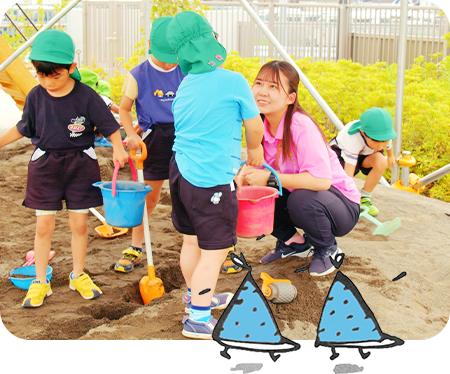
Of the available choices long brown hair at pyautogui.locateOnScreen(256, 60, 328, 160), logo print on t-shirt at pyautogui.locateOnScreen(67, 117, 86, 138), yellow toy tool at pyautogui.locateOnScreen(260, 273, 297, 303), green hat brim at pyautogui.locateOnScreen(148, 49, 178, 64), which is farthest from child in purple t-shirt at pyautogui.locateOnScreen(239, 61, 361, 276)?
logo print on t-shirt at pyautogui.locateOnScreen(67, 117, 86, 138)

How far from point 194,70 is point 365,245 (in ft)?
5.81

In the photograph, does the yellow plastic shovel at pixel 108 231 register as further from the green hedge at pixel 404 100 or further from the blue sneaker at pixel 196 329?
the green hedge at pixel 404 100

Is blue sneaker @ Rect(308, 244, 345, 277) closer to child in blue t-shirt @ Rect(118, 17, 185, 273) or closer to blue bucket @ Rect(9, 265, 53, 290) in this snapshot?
child in blue t-shirt @ Rect(118, 17, 185, 273)

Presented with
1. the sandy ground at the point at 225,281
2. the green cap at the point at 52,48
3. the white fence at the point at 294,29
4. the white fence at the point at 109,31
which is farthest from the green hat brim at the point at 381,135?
the white fence at the point at 109,31

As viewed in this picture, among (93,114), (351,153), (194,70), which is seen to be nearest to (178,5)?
(351,153)

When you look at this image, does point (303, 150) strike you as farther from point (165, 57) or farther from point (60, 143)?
point (60, 143)

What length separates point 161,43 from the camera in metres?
2.78

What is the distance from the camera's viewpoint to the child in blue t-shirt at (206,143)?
207 cm

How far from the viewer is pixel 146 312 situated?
2.43 metres

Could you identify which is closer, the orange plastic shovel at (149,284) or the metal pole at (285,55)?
the orange plastic shovel at (149,284)

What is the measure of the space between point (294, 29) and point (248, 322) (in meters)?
9.48

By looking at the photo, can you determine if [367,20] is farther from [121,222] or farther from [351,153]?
[121,222]

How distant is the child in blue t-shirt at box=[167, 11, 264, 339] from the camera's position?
6.79ft

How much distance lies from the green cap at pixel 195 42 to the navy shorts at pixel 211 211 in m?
0.48
